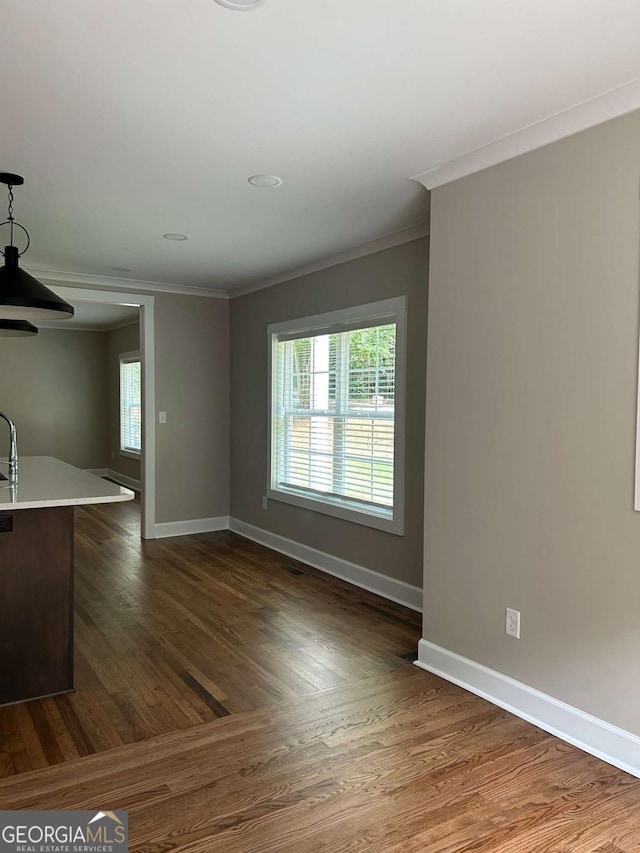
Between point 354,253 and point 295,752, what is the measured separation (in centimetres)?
337

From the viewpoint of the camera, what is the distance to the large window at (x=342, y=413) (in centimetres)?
430

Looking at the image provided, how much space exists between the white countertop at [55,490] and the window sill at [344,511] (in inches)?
74.7

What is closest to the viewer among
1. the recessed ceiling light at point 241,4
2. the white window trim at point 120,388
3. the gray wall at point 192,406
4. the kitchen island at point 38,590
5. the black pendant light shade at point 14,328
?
the recessed ceiling light at point 241,4

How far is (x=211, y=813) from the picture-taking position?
2.04 m

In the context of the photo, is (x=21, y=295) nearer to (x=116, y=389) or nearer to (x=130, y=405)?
(x=130, y=405)

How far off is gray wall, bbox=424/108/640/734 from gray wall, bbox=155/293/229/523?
3.62 meters

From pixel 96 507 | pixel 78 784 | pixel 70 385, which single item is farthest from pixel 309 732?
pixel 70 385

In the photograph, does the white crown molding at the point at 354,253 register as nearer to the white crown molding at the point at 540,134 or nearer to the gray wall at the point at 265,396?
the gray wall at the point at 265,396

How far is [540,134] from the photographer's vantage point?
8.34ft

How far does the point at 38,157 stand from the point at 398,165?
1.68m

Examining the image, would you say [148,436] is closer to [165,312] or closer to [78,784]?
[165,312]

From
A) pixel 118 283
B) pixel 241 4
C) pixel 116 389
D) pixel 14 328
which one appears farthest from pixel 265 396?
pixel 116 389

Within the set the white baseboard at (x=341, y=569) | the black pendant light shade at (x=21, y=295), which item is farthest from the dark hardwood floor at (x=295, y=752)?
the black pendant light shade at (x=21, y=295)

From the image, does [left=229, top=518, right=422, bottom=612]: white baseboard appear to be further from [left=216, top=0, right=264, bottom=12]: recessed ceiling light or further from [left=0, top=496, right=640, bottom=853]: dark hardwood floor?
[left=216, top=0, right=264, bottom=12]: recessed ceiling light
